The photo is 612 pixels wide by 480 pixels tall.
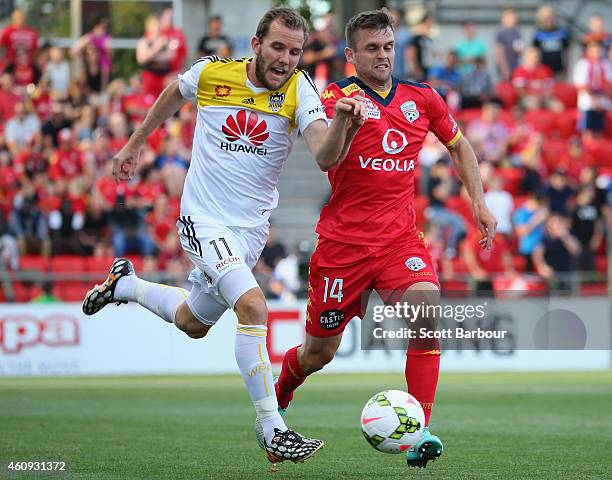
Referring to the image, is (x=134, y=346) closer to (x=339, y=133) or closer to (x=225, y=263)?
(x=225, y=263)

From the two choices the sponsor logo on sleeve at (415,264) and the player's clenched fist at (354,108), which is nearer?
the player's clenched fist at (354,108)

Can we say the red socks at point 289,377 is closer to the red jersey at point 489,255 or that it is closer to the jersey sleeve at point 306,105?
the jersey sleeve at point 306,105

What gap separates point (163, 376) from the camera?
17688 mm

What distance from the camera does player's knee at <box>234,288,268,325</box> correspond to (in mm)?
7440

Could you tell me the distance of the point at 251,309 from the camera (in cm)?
744

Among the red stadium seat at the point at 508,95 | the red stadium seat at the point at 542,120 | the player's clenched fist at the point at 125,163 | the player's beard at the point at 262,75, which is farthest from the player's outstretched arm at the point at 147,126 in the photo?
the red stadium seat at the point at 508,95

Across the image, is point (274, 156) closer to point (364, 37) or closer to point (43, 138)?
point (364, 37)

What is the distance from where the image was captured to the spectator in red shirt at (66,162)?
64.1 feet

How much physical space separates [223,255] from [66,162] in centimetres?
1254

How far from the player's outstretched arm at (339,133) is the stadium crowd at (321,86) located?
10428 millimetres

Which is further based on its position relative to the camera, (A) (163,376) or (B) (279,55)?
(A) (163,376)

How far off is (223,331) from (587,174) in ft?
24.2

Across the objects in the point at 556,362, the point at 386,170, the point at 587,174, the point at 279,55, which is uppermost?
the point at 279,55

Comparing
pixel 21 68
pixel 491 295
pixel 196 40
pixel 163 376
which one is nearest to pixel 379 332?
pixel 491 295
